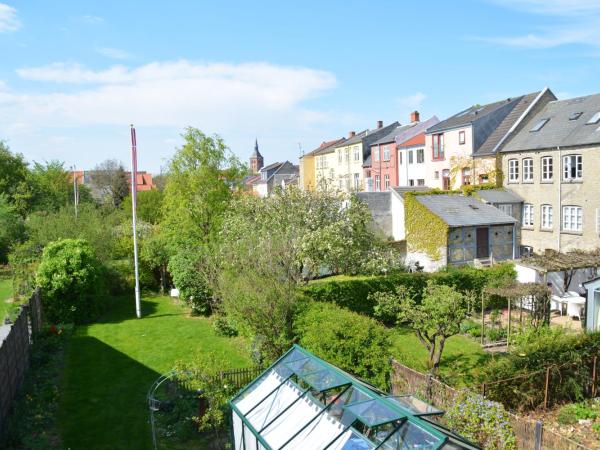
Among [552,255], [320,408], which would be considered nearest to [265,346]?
[320,408]

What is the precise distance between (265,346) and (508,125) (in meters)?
30.8

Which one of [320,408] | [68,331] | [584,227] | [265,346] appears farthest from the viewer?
[584,227]

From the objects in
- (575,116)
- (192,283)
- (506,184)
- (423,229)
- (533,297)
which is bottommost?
(533,297)

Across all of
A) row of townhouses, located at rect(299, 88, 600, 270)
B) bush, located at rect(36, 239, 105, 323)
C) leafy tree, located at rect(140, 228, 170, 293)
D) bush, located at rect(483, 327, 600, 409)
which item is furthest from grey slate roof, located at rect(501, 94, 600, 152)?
bush, located at rect(36, 239, 105, 323)

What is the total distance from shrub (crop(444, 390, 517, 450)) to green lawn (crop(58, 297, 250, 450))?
23.6 feet

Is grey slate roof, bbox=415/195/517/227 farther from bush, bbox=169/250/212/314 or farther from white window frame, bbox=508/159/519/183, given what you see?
bush, bbox=169/250/212/314

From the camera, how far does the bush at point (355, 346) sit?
1340cm

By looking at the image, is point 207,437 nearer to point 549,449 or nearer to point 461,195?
point 549,449

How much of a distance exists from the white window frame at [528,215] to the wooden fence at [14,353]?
3110cm

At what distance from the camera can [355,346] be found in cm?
1343

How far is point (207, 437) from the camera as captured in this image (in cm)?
1232

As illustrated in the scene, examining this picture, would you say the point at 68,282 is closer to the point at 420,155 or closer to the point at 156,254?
the point at 156,254

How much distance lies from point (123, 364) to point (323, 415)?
12.3 m

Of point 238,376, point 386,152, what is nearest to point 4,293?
point 238,376
